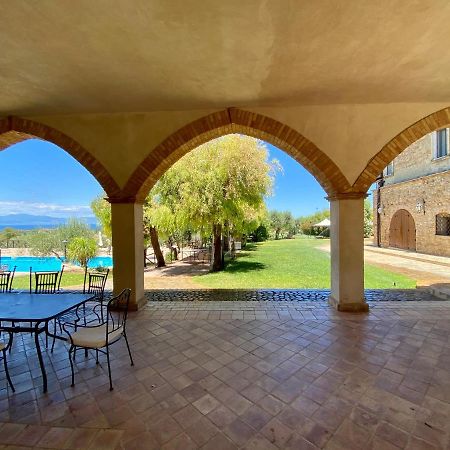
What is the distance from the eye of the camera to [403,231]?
1403 cm

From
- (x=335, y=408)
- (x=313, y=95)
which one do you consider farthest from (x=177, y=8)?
(x=335, y=408)

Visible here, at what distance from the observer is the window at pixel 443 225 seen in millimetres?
11289

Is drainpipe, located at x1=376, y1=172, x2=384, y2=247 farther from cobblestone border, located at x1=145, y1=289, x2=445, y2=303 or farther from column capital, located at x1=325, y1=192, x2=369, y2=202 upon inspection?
column capital, located at x1=325, y1=192, x2=369, y2=202

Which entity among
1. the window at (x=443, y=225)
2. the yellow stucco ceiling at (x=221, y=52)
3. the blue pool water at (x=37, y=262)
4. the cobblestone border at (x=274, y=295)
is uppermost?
the yellow stucco ceiling at (x=221, y=52)

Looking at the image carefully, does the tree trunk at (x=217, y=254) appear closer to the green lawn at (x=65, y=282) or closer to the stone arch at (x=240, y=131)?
the green lawn at (x=65, y=282)

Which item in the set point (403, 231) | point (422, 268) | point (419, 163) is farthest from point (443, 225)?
point (422, 268)

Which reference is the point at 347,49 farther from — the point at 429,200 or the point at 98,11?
the point at 429,200

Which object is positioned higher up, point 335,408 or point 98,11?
point 98,11

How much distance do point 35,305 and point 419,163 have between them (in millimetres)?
15221

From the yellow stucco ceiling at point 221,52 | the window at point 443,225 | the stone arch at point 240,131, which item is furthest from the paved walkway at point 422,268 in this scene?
the yellow stucco ceiling at point 221,52

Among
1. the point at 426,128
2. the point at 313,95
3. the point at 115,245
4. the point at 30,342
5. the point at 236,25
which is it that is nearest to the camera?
the point at 236,25

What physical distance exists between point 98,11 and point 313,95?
2873 millimetres

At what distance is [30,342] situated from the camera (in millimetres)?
3381

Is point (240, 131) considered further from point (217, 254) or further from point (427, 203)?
point (427, 203)
